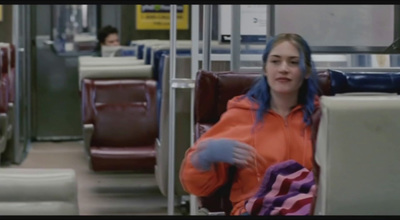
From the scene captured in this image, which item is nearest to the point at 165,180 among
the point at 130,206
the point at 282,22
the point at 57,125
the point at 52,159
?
the point at 130,206

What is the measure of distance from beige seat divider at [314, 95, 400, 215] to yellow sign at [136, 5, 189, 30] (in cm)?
824

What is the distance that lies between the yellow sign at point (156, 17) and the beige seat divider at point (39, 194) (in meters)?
8.46

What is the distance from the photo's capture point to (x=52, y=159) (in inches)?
306

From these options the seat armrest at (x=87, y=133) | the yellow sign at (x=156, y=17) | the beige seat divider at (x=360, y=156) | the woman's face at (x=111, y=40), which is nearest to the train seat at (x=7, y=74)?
the seat armrest at (x=87, y=133)

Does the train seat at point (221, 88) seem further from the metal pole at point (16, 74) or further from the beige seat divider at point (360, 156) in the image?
the metal pole at point (16, 74)

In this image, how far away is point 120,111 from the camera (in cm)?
615

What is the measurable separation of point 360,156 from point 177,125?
10.3 ft

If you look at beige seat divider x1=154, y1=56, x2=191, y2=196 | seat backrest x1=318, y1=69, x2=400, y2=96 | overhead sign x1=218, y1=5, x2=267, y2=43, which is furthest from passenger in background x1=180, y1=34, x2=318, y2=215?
beige seat divider x1=154, y1=56, x2=191, y2=196

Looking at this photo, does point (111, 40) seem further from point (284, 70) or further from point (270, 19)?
point (284, 70)

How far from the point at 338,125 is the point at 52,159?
21.1 feet

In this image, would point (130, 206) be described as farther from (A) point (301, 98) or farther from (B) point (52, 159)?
(A) point (301, 98)

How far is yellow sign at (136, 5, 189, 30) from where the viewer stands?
385 inches

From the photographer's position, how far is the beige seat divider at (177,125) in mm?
4602

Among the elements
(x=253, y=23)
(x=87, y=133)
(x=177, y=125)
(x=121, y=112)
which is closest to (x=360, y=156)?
(x=253, y=23)
